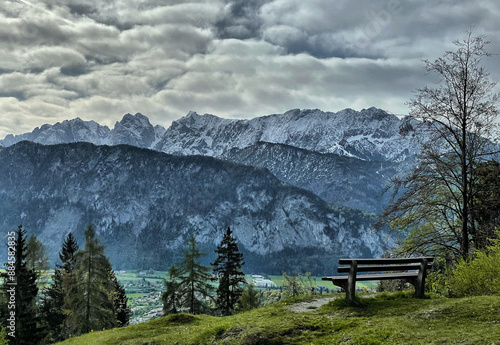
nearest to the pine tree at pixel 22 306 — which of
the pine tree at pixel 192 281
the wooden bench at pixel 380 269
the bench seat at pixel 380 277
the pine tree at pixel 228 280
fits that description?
the pine tree at pixel 192 281

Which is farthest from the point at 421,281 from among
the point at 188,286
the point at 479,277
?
the point at 188,286

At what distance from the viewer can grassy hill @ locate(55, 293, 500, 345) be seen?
10.2m

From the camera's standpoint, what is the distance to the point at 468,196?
1984cm

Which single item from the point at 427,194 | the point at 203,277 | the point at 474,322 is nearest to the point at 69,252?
the point at 203,277

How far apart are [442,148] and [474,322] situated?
43.1 feet

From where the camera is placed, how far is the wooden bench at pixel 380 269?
46.2 ft

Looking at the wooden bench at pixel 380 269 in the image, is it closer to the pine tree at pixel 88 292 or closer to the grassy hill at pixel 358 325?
the grassy hill at pixel 358 325

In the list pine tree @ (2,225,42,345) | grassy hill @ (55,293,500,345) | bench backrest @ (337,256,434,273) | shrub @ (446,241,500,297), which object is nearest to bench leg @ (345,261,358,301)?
bench backrest @ (337,256,434,273)

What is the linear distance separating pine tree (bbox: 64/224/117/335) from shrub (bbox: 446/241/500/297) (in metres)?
36.4

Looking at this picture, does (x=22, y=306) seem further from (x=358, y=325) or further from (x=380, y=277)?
(x=358, y=325)

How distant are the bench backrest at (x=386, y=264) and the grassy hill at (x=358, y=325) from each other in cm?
122

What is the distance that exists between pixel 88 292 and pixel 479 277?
125 feet

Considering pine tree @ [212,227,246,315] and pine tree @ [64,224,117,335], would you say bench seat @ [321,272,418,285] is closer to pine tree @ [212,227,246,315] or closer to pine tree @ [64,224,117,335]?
pine tree @ [64,224,117,335]

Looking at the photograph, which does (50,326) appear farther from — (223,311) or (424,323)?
(424,323)
